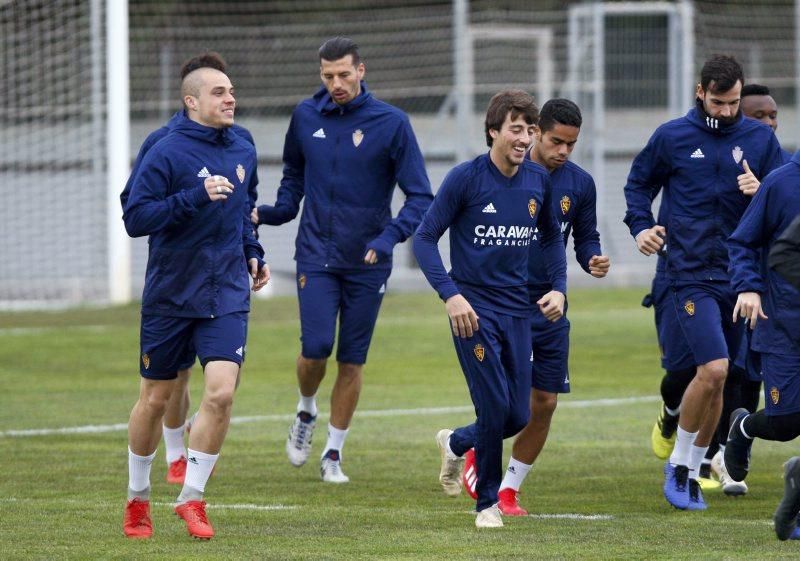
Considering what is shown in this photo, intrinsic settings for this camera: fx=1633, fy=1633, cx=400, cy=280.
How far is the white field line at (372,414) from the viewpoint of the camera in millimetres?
11492

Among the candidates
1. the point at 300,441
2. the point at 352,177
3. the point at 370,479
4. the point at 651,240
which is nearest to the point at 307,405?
the point at 300,441

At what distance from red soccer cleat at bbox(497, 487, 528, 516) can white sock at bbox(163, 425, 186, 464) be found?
2.06m

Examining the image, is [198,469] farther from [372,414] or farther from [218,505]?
[372,414]

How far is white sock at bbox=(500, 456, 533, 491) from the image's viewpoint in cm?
840

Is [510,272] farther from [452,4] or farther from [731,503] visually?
[452,4]

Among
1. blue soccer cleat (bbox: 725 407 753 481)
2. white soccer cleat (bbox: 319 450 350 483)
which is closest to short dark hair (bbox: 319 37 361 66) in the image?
white soccer cleat (bbox: 319 450 350 483)

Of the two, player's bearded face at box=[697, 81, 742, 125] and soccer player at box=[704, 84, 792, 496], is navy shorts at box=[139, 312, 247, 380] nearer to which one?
player's bearded face at box=[697, 81, 742, 125]

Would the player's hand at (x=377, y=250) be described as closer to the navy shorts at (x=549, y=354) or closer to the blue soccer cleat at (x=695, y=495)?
the navy shorts at (x=549, y=354)

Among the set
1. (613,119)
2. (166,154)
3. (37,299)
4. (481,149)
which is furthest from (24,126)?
(166,154)

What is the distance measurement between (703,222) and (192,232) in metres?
2.85

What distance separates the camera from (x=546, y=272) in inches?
326

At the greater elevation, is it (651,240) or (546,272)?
(651,240)

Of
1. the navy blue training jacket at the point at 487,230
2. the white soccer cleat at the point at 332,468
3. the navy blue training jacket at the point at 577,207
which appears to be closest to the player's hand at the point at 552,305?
the navy blue training jacket at the point at 487,230

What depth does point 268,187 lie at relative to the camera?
29328 millimetres
